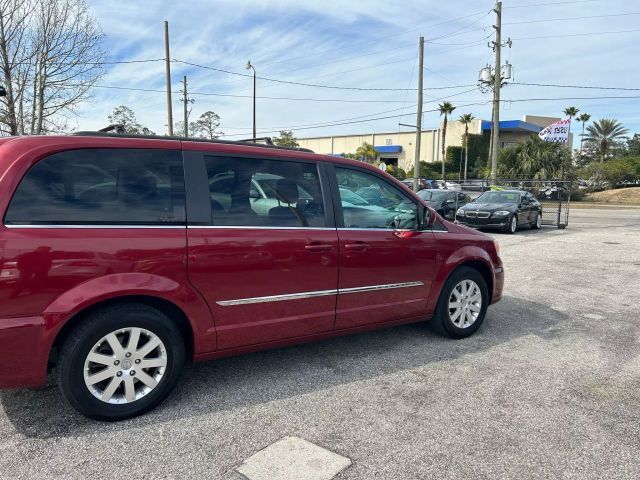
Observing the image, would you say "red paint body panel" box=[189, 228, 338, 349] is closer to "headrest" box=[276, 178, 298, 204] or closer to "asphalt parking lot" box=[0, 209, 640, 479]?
"headrest" box=[276, 178, 298, 204]

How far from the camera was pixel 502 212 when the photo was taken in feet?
50.5

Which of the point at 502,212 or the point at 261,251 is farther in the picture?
the point at 502,212

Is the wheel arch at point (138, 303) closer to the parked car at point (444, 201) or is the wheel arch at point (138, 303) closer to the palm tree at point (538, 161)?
the parked car at point (444, 201)

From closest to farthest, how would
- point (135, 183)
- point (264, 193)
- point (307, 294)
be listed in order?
point (135, 183) → point (264, 193) → point (307, 294)

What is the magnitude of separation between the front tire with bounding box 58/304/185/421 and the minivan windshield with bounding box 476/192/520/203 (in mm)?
15025

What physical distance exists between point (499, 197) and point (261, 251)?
589 inches

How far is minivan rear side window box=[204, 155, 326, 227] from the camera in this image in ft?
11.4

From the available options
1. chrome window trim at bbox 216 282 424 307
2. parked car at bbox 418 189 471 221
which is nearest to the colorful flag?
parked car at bbox 418 189 471 221

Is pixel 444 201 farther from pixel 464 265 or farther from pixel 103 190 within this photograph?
pixel 103 190

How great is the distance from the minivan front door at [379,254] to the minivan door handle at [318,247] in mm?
126

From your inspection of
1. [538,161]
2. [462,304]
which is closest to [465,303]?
[462,304]

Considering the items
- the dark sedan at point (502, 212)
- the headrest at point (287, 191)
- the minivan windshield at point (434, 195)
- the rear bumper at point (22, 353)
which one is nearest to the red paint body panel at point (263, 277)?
the headrest at point (287, 191)

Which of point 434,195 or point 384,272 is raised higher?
point 434,195

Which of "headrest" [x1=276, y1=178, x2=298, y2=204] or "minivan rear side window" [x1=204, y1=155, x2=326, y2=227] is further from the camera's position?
"headrest" [x1=276, y1=178, x2=298, y2=204]
